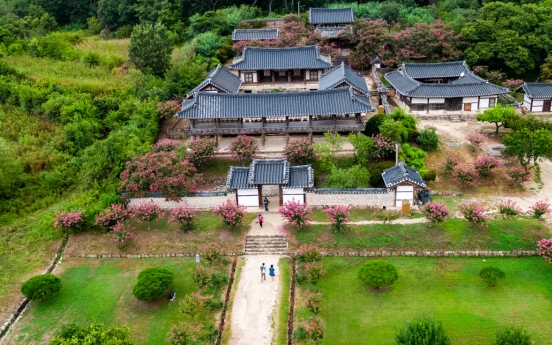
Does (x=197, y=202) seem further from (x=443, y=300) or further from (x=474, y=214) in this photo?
(x=474, y=214)

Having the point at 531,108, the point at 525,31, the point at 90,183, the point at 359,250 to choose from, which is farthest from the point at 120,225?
the point at 525,31

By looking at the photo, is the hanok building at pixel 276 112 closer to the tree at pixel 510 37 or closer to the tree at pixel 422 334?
the tree at pixel 510 37

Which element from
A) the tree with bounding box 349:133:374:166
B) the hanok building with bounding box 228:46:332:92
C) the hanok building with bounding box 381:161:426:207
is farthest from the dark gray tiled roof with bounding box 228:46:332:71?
the hanok building with bounding box 381:161:426:207

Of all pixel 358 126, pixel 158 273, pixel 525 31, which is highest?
pixel 525 31

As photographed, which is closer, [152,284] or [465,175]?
[152,284]

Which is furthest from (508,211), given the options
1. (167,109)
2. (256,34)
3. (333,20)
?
(333,20)

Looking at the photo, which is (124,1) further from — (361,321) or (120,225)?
(361,321)

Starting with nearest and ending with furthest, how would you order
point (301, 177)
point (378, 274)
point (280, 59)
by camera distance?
point (378, 274), point (301, 177), point (280, 59)
